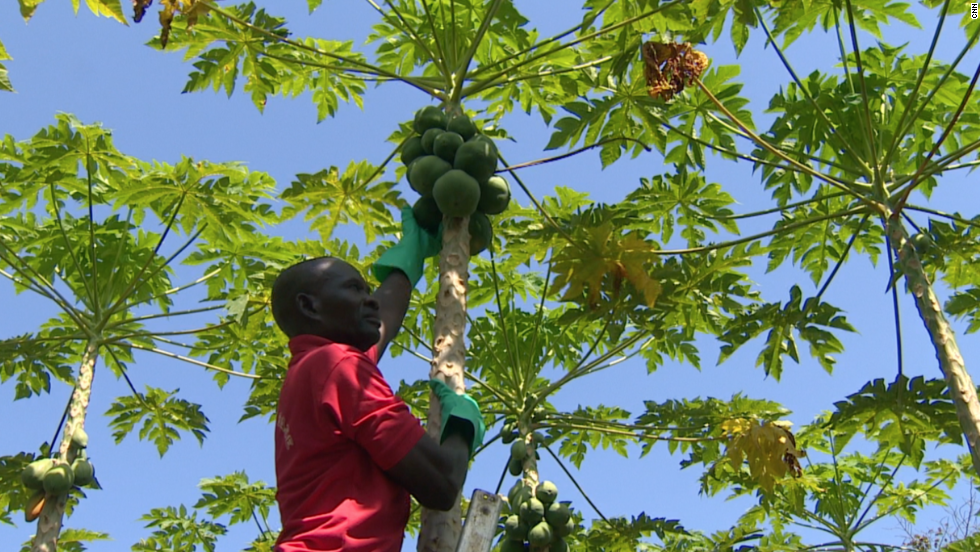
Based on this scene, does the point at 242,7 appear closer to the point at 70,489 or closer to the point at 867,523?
the point at 70,489

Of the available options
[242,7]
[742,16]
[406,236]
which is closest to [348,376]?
[406,236]

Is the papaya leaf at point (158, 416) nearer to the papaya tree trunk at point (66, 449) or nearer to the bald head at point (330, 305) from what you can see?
the papaya tree trunk at point (66, 449)

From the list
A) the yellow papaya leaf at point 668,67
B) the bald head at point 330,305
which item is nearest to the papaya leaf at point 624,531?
the yellow papaya leaf at point 668,67

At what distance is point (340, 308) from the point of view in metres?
2.84

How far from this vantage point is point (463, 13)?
18.9ft

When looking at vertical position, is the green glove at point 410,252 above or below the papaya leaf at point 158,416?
below

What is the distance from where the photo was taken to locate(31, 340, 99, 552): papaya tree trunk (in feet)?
18.1

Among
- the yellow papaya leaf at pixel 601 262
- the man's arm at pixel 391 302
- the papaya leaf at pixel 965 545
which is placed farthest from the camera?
the papaya leaf at pixel 965 545

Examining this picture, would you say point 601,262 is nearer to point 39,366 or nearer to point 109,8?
point 109,8

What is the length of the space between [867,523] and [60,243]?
7.13 meters

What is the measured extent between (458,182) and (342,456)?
1.17 metres

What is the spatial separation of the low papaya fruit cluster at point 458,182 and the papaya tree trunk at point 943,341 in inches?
88.3

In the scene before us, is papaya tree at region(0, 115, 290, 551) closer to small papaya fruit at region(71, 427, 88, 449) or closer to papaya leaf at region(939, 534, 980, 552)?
small papaya fruit at region(71, 427, 88, 449)

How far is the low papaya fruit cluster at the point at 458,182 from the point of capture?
3.29 meters
